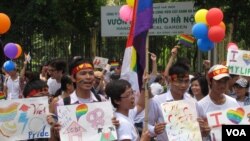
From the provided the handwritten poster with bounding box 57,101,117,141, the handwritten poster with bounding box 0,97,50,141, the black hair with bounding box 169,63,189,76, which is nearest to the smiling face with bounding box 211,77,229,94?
the black hair with bounding box 169,63,189,76

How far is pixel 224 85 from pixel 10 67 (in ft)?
21.4

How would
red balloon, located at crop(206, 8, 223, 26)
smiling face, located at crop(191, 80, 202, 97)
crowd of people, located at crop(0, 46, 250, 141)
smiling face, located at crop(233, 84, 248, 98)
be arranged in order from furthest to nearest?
red balloon, located at crop(206, 8, 223, 26) → smiling face, located at crop(191, 80, 202, 97) → smiling face, located at crop(233, 84, 248, 98) → crowd of people, located at crop(0, 46, 250, 141)

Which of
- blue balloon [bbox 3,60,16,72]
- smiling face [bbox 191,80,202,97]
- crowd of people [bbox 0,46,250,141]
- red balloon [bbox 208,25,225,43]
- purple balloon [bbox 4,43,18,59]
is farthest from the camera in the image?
purple balloon [bbox 4,43,18,59]

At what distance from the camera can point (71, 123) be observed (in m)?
4.65

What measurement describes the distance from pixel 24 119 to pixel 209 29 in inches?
187

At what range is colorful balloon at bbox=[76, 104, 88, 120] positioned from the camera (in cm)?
468

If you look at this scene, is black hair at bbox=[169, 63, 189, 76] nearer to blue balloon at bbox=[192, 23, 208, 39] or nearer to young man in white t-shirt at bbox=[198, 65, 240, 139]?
young man in white t-shirt at bbox=[198, 65, 240, 139]

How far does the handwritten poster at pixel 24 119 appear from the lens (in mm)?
5023

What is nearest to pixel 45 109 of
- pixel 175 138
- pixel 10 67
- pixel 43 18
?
pixel 175 138

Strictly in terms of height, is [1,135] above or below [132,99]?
below

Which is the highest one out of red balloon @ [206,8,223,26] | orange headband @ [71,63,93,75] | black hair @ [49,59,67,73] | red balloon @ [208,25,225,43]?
red balloon @ [206,8,223,26]

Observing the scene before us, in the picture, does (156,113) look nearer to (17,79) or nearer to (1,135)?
(1,135)

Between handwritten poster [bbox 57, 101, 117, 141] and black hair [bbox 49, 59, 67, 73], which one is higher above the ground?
black hair [bbox 49, 59, 67, 73]

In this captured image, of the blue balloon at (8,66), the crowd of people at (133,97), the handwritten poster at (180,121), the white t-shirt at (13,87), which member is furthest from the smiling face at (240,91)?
the blue balloon at (8,66)
